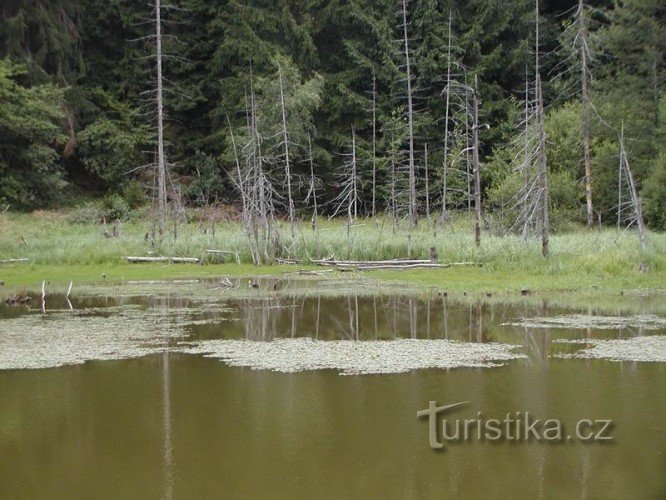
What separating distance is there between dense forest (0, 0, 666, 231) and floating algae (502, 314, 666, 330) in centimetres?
2165

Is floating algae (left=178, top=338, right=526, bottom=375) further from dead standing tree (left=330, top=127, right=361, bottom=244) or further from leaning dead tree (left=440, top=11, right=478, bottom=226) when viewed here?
leaning dead tree (left=440, top=11, right=478, bottom=226)

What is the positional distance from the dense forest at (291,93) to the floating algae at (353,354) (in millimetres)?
24567

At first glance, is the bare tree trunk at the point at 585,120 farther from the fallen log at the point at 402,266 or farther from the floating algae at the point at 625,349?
the floating algae at the point at 625,349

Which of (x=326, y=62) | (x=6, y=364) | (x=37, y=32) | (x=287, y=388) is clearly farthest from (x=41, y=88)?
(x=287, y=388)

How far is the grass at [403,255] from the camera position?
21422 mm

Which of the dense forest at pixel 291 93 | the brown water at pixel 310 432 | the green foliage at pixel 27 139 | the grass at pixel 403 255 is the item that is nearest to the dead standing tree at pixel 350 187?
the dense forest at pixel 291 93

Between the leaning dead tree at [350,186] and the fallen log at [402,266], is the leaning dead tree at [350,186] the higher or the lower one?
the higher one

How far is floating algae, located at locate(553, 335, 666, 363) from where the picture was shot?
476 inches

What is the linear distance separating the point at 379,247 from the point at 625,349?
46.7ft

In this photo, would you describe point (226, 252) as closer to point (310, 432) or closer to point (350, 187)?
point (350, 187)

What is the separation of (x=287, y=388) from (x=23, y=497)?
161 inches

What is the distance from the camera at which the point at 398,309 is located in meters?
→ 18.2

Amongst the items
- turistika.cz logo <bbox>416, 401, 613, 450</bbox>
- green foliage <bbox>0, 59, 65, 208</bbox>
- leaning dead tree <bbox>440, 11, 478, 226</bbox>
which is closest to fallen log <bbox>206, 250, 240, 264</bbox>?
green foliage <bbox>0, 59, 65, 208</bbox>

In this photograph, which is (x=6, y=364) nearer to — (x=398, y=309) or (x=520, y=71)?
(x=398, y=309)
